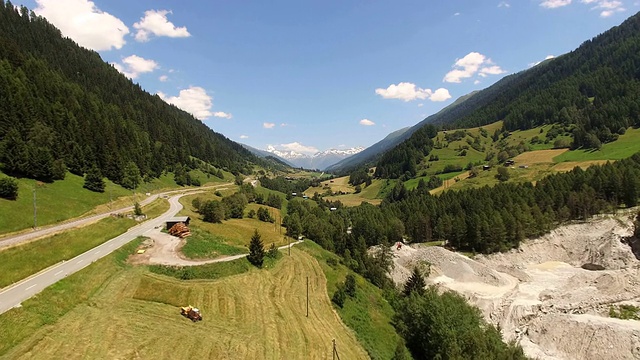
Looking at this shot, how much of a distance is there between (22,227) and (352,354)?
6291cm

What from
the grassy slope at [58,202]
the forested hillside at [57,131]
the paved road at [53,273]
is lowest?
the paved road at [53,273]

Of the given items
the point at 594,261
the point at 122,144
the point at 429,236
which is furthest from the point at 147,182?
the point at 594,261

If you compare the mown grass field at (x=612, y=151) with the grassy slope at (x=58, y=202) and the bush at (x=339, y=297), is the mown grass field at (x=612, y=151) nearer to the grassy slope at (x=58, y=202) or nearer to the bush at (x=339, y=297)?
the bush at (x=339, y=297)

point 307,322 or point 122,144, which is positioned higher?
point 122,144

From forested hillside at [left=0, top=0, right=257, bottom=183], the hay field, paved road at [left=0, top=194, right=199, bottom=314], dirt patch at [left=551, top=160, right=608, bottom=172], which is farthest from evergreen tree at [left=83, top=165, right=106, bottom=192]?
dirt patch at [left=551, top=160, right=608, bottom=172]

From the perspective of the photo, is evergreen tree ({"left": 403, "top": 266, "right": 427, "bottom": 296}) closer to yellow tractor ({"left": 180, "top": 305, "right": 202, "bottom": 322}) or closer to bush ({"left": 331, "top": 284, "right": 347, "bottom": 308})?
bush ({"left": 331, "top": 284, "right": 347, "bottom": 308})

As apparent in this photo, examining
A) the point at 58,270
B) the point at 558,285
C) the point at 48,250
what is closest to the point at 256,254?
the point at 58,270

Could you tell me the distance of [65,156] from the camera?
332 ft

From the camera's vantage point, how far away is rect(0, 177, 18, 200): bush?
65375 millimetres

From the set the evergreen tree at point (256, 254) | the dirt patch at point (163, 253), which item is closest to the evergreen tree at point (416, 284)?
the evergreen tree at point (256, 254)

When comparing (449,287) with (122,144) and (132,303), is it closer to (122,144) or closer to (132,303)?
(132,303)

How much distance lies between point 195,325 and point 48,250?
93.4ft

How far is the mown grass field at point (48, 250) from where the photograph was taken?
4276 centimetres

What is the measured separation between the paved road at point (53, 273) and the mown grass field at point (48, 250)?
3.35ft
